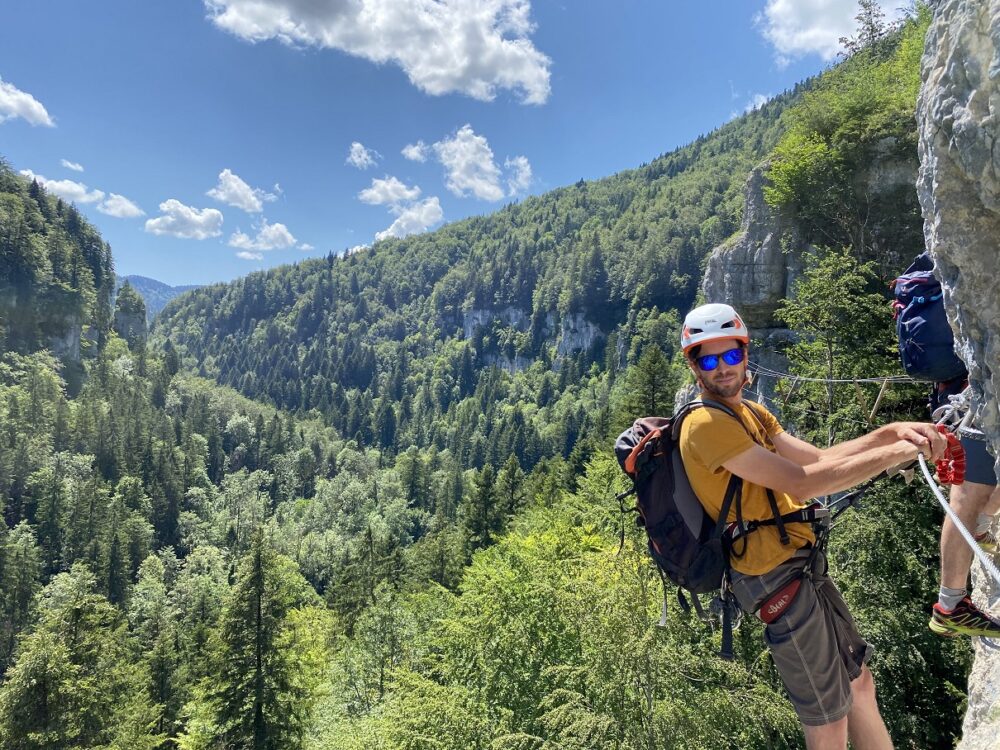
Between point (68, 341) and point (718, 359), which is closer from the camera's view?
point (718, 359)

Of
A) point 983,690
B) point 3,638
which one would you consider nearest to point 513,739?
point 983,690

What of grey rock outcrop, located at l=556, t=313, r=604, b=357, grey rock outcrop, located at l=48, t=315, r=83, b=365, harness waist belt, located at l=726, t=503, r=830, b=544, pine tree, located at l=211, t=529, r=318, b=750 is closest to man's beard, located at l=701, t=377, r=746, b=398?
harness waist belt, located at l=726, t=503, r=830, b=544

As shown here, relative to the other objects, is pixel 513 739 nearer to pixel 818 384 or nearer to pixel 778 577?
pixel 778 577

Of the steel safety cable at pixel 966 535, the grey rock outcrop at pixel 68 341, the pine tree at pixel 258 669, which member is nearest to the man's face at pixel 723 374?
the steel safety cable at pixel 966 535

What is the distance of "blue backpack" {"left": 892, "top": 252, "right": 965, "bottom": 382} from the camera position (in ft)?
12.7

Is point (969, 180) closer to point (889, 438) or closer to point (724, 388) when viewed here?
point (889, 438)

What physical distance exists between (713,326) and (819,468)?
931mm

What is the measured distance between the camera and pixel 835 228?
1880 centimetres

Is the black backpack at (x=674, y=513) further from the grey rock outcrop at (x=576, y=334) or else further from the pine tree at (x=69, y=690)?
the grey rock outcrop at (x=576, y=334)

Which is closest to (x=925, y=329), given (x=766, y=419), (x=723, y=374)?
(x=766, y=419)

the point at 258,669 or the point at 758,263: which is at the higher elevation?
the point at 758,263

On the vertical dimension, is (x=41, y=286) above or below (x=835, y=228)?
above

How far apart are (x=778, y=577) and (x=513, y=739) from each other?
7.77 m

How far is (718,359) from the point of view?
313 cm
